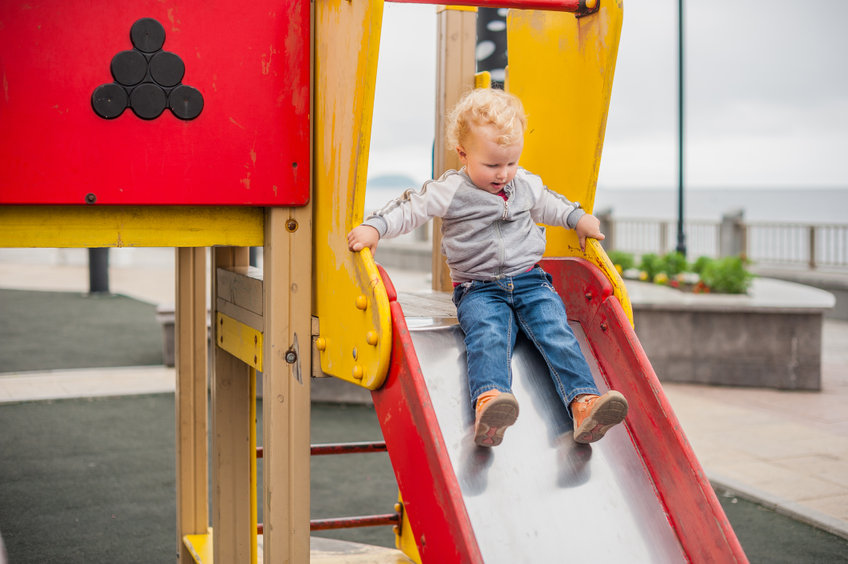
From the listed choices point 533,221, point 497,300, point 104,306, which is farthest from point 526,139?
point 104,306

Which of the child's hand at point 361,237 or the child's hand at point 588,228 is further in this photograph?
the child's hand at point 588,228

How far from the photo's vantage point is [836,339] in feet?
38.4

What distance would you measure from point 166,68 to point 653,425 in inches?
67.1

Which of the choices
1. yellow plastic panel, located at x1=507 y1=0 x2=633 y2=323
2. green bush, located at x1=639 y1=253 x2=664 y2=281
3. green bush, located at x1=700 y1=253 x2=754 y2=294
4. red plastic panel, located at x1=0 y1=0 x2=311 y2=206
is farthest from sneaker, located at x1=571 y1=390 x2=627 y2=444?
green bush, located at x1=639 y1=253 x2=664 y2=281

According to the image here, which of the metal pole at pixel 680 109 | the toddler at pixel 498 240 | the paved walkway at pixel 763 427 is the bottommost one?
the paved walkway at pixel 763 427

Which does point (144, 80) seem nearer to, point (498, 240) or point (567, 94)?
point (498, 240)

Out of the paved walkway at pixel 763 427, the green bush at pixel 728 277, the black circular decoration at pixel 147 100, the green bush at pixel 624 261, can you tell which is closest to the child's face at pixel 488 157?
the black circular decoration at pixel 147 100

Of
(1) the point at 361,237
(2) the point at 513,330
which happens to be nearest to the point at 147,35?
(1) the point at 361,237

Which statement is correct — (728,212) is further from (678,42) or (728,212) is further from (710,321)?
(710,321)

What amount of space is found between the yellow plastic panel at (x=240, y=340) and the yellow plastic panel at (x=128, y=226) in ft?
1.29

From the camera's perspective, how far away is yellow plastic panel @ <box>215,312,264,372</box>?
2980mm

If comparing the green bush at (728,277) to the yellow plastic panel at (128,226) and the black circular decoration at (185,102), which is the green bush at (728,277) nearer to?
the yellow plastic panel at (128,226)

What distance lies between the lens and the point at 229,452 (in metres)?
3.55

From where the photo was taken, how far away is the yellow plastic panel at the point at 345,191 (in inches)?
94.3
